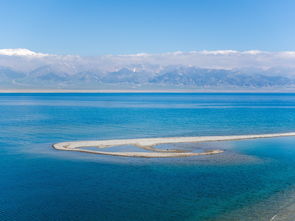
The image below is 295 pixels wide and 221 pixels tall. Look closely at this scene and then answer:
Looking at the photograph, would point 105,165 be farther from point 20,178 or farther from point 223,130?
point 223,130

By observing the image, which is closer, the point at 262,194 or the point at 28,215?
the point at 28,215

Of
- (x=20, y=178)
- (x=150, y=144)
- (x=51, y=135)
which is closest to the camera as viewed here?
(x=20, y=178)

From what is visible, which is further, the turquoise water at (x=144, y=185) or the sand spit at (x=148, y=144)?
the sand spit at (x=148, y=144)

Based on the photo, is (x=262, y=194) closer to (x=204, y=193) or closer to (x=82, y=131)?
(x=204, y=193)

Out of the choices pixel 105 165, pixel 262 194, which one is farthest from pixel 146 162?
pixel 262 194

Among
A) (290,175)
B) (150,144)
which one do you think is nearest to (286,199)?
(290,175)

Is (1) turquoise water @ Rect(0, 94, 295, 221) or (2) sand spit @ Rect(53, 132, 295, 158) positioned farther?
(2) sand spit @ Rect(53, 132, 295, 158)

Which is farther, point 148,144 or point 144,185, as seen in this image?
point 148,144

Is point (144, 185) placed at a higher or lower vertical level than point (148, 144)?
higher

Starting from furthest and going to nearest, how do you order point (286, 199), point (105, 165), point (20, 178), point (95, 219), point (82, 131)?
point (82, 131) → point (105, 165) → point (20, 178) → point (286, 199) → point (95, 219)
